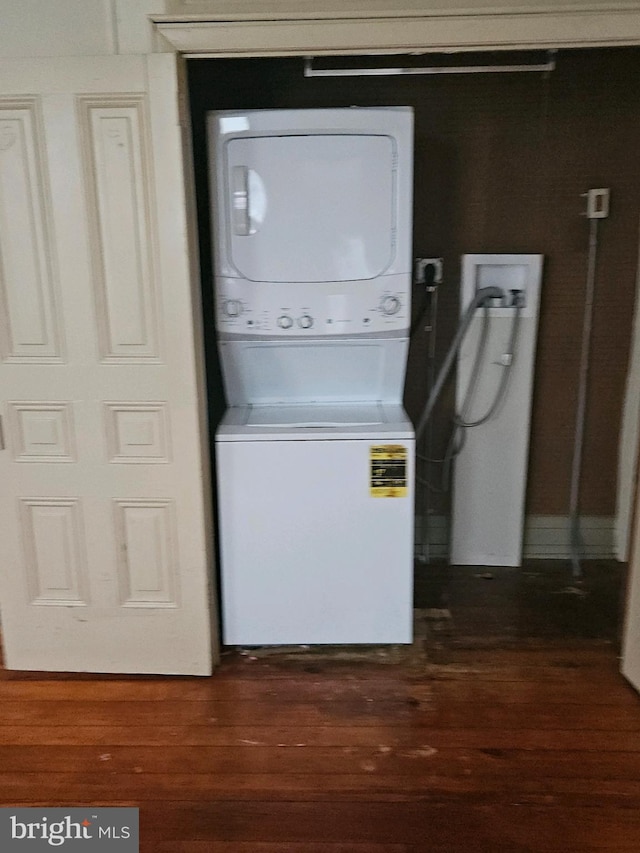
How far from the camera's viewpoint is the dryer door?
225 centimetres

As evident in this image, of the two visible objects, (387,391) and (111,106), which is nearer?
(111,106)

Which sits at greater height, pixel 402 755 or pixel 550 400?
pixel 550 400

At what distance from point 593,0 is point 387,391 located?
130 centimetres

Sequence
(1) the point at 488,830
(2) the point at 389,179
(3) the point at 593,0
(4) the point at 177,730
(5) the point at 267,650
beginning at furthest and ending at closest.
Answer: (5) the point at 267,650, (2) the point at 389,179, (4) the point at 177,730, (3) the point at 593,0, (1) the point at 488,830

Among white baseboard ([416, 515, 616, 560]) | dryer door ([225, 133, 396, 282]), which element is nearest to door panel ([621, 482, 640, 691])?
white baseboard ([416, 515, 616, 560])

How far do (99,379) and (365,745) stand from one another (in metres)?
1.34

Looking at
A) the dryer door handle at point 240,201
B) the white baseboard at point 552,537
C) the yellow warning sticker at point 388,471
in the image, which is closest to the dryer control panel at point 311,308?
the dryer door handle at point 240,201

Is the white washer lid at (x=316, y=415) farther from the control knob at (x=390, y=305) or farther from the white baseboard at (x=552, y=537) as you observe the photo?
the white baseboard at (x=552, y=537)

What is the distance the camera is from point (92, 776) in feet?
6.38

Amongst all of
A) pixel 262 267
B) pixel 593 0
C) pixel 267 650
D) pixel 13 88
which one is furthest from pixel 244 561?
pixel 593 0

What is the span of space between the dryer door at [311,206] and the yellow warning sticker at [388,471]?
0.57 meters

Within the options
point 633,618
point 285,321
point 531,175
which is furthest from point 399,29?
point 633,618

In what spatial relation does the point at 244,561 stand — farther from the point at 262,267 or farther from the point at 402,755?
the point at 262,267

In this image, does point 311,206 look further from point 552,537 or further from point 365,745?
point 552,537
